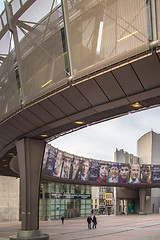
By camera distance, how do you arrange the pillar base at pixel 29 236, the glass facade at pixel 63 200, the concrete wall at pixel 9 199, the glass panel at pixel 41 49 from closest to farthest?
the glass panel at pixel 41 49, the pillar base at pixel 29 236, the concrete wall at pixel 9 199, the glass facade at pixel 63 200

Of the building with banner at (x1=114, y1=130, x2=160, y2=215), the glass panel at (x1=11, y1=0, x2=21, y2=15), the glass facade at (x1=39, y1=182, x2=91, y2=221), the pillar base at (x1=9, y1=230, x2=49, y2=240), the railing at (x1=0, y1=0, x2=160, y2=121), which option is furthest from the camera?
the building with banner at (x1=114, y1=130, x2=160, y2=215)

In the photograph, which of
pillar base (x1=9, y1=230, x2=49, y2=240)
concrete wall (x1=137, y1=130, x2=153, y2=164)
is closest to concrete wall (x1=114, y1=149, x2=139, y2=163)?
concrete wall (x1=137, y1=130, x2=153, y2=164)

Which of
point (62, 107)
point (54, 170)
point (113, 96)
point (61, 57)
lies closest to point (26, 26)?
point (61, 57)

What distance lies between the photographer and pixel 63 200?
62812 millimetres

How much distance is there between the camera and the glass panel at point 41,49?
1297cm

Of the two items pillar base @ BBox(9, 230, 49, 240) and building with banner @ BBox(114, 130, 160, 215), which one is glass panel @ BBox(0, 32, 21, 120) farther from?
building with banner @ BBox(114, 130, 160, 215)

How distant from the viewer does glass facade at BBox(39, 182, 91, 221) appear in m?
58.1

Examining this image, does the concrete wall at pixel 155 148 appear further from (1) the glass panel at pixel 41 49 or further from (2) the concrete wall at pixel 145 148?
(1) the glass panel at pixel 41 49

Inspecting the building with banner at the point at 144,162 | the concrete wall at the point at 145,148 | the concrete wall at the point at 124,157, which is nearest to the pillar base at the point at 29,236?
the building with banner at the point at 144,162

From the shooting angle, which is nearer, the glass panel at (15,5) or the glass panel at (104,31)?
the glass panel at (104,31)

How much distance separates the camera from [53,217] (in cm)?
5847

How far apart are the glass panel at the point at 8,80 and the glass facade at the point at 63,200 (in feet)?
138

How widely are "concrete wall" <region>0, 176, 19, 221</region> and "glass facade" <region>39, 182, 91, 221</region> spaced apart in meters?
4.59

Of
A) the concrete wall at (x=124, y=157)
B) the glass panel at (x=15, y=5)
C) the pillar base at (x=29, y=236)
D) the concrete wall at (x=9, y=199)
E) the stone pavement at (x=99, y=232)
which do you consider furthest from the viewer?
the concrete wall at (x=124, y=157)
